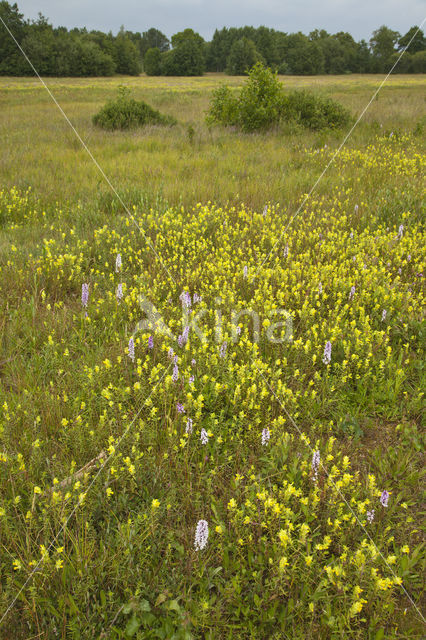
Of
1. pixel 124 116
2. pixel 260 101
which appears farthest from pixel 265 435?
pixel 124 116

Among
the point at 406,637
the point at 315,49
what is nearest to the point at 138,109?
the point at 406,637

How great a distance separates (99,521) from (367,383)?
2140 mm

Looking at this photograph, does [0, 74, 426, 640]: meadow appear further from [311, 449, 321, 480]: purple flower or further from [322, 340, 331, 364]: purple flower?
Result: [322, 340, 331, 364]: purple flower

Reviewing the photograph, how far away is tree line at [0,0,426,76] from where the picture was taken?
155 feet

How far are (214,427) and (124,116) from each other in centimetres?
1275

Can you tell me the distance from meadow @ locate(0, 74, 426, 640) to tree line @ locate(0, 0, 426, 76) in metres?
39.7

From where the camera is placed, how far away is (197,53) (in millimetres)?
77125

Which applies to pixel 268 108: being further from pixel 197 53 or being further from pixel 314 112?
pixel 197 53

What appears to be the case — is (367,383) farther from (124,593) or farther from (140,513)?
(124,593)

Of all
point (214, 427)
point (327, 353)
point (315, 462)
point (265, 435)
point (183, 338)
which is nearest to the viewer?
point (315, 462)

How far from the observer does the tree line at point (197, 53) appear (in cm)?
4731

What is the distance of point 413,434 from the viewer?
2658 mm

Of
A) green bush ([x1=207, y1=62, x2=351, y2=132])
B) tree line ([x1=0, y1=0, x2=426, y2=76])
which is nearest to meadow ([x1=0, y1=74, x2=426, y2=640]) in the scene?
green bush ([x1=207, y1=62, x2=351, y2=132])

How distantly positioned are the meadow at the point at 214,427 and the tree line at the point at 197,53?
3970 centimetres
